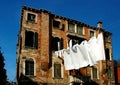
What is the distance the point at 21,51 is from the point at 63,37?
6.53 m

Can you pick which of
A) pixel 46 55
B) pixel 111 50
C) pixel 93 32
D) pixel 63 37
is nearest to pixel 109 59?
pixel 111 50

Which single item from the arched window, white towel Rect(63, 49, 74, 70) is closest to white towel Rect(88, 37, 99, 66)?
white towel Rect(63, 49, 74, 70)

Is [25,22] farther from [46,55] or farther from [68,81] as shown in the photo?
[68,81]

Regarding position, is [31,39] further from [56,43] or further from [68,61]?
[68,61]

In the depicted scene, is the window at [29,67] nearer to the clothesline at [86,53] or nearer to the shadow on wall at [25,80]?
the shadow on wall at [25,80]

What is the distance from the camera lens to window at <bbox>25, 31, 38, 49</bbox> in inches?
1166

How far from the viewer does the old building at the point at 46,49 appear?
28814 millimetres

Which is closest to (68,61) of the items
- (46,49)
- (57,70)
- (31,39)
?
(57,70)

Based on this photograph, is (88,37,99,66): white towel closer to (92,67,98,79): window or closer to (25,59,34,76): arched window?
(25,59,34,76): arched window

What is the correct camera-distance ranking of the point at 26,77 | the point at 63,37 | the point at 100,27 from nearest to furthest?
the point at 26,77
the point at 63,37
the point at 100,27

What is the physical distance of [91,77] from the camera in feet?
110

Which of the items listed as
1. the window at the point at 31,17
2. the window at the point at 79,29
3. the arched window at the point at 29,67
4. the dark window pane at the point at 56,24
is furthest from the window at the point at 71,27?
the arched window at the point at 29,67

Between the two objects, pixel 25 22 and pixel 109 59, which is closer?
pixel 25 22

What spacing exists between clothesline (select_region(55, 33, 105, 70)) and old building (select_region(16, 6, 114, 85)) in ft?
14.8
